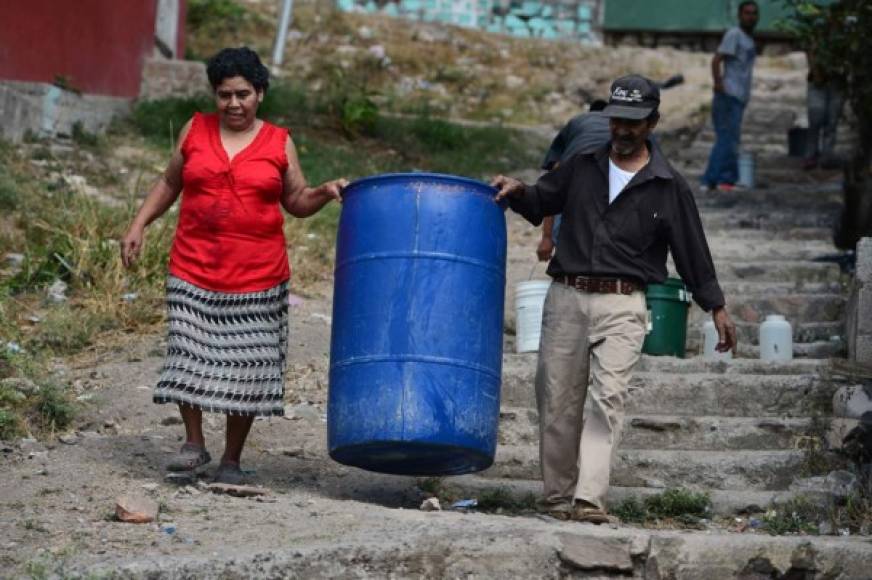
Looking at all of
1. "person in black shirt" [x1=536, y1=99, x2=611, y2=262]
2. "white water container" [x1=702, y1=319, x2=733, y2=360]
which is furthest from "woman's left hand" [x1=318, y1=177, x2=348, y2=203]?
"white water container" [x1=702, y1=319, x2=733, y2=360]

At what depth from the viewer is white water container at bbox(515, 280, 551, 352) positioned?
7.91m

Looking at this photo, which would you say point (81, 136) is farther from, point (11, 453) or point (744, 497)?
point (744, 497)

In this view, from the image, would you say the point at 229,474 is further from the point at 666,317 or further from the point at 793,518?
the point at 666,317

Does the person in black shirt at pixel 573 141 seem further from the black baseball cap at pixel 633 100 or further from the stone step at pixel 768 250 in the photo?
the stone step at pixel 768 250

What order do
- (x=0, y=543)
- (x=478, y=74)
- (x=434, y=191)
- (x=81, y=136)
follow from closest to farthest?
(x=0, y=543) → (x=434, y=191) → (x=81, y=136) → (x=478, y=74)

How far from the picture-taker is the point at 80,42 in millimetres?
12094

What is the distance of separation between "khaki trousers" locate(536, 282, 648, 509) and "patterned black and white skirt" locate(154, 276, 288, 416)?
3.20 feet

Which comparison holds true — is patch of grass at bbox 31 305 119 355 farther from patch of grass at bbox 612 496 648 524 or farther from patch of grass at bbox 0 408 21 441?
patch of grass at bbox 612 496 648 524

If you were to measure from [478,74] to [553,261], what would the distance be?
11556 millimetres

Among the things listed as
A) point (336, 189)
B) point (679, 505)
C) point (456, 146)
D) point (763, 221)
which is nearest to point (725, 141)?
point (763, 221)

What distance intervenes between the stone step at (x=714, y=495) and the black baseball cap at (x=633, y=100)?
1489 mm

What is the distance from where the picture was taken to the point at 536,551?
4.96 metres

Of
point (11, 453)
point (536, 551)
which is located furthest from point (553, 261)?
point (11, 453)

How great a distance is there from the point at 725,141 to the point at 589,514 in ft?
23.5
